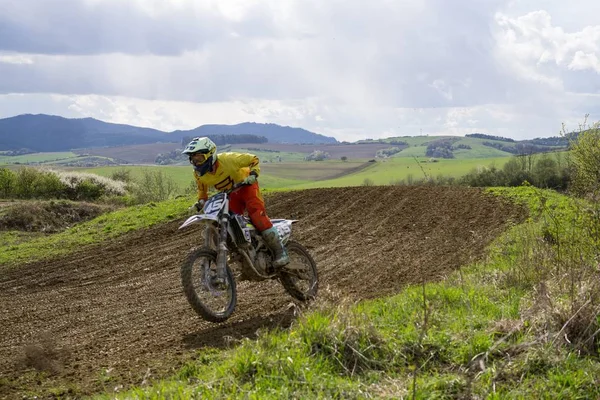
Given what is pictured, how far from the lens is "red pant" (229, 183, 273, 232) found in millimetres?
9109

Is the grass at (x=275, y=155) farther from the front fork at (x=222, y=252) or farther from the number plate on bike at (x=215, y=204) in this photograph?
the front fork at (x=222, y=252)

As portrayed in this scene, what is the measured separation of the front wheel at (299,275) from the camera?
959 cm

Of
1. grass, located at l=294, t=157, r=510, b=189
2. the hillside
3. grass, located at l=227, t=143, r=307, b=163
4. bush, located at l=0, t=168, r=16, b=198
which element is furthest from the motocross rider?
grass, located at l=227, t=143, r=307, b=163

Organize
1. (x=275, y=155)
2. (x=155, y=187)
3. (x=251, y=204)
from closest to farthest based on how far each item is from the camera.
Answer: (x=251, y=204) → (x=155, y=187) → (x=275, y=155)

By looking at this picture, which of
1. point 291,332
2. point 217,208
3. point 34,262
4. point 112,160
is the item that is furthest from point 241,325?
point 112,160

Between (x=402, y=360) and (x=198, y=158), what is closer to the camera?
(x=402, y=360)

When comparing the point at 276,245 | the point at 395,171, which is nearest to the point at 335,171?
the point at 395,171

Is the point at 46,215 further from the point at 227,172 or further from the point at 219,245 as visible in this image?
the point at 219,245

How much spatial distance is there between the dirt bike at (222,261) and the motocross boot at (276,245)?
0.10 meters

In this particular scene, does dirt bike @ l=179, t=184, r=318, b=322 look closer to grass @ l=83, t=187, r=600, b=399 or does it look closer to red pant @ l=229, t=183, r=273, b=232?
red pant @ l=229, t=183, r=273, b=232

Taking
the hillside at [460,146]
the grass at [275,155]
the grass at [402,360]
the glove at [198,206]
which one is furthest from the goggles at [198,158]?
the grass at [275,155]

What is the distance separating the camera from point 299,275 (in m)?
9.75

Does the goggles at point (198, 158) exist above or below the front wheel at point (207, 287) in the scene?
above

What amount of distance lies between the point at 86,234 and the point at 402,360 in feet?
46.7
